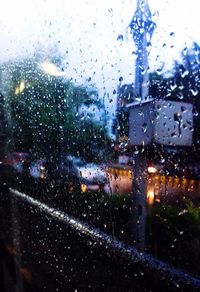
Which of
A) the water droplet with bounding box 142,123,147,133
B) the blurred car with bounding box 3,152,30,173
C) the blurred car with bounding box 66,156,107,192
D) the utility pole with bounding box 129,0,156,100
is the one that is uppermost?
the utility pole with bounding box 129,0,156,100

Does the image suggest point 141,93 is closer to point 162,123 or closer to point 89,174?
point 162,123

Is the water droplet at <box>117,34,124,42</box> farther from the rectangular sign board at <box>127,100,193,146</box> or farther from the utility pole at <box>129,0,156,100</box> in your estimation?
the rectangular sign board at <box>127,100,193,146</box>

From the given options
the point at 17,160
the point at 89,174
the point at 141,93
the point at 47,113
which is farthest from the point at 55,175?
the point at 141,93

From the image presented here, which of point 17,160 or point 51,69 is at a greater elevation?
point 51,69

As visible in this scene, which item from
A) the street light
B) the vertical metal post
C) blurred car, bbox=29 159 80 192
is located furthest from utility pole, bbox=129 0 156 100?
the street light

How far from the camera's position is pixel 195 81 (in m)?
1.02

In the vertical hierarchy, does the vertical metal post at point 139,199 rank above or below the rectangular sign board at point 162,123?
below

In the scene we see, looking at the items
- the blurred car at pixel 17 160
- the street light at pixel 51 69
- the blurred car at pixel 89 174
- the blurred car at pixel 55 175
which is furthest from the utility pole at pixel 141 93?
the blurred car at pixel 17 160

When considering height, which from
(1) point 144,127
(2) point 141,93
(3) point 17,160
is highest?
(2) point 141,93

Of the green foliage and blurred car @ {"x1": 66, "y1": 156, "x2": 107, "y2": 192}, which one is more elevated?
the green foliage

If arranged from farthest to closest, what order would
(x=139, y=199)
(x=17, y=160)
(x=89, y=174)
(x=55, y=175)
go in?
(x=17, y=160) < (x=55, y=175) < (x=89, y=174) < (x=139, y=199)

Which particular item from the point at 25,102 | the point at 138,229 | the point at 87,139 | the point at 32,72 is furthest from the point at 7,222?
the point at 138,229

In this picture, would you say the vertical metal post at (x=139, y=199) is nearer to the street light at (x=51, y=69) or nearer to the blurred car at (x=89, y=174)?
the blurred car at (x=89, y=174)

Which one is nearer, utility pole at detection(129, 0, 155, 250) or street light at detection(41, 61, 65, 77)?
utility pole at detection(129, 0, 155, 250)
